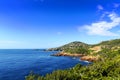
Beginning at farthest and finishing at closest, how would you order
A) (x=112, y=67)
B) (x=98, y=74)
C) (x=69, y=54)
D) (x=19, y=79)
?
(x=69, y=54) < (x=19, y=79) < (x=112, y=67) < (x=98, y=74)

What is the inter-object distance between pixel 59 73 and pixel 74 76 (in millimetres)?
4639

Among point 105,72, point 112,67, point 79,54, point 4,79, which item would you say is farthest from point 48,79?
point 79,54

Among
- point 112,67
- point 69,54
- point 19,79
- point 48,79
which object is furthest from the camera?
point 69,54

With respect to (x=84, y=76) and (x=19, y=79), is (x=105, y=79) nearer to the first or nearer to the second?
(x=84, y=76)

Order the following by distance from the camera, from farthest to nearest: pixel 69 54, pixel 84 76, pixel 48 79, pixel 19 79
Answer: pixel 69 54
pixel 19 79
pixel 84 76
pixel 48 79

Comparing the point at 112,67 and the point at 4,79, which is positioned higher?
the point at 112,67

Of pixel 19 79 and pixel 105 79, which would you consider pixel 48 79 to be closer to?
pixel 105 79

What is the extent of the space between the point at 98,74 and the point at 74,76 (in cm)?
1016

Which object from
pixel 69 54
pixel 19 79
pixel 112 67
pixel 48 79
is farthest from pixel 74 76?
pixel 69 54

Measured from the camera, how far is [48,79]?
164 ft

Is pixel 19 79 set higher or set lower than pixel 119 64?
lower

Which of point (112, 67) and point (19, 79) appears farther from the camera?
point (19, 79)

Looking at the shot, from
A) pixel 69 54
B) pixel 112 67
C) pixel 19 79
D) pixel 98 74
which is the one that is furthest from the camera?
pixel 69 54

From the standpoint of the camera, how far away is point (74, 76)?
173 ft
